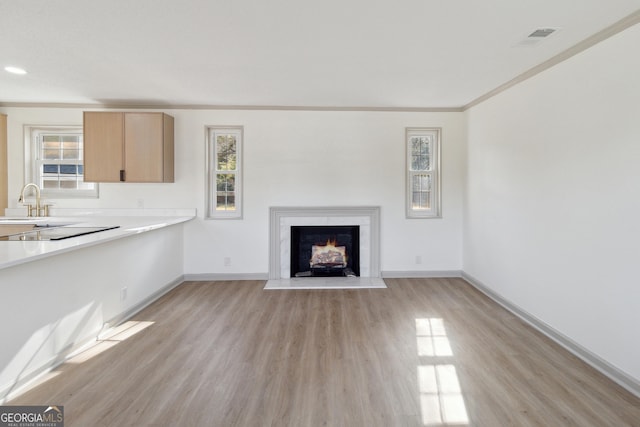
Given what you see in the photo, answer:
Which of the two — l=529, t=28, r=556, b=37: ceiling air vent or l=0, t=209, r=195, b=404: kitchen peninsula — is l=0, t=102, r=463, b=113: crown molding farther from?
l=529, t=28, r=556, b=37: ceiling air vent

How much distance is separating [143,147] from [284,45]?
273cm

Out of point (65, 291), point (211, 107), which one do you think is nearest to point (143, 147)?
point (211, 107)

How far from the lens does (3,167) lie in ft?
15.5

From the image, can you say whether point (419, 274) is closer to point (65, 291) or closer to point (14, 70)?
point (65, 291)

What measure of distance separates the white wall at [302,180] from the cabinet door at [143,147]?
0.38m

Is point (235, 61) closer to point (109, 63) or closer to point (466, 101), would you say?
point (109, 63)

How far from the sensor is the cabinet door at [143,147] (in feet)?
14.8

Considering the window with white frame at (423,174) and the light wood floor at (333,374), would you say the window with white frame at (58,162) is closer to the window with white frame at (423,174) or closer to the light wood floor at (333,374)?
the light wood floor at (333,374)

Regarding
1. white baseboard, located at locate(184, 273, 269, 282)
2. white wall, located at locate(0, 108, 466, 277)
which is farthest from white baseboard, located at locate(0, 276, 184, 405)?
white wall, located at locate(0, 108, 466, 277)

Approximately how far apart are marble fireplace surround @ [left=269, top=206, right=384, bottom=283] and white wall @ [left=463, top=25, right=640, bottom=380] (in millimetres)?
1602

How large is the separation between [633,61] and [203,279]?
5056 mm

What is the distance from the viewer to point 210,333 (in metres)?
3.23

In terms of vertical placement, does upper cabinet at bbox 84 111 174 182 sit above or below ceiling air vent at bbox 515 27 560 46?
below

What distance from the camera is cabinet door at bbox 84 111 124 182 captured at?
450cm
